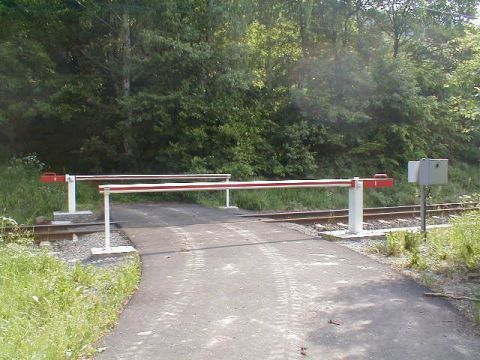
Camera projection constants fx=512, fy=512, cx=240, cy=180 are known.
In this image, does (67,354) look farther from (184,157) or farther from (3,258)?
(184,157)

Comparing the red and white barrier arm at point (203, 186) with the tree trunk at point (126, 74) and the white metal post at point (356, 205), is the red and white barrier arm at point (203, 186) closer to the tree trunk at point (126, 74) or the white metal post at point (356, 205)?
the white metal post at point (356, 205)

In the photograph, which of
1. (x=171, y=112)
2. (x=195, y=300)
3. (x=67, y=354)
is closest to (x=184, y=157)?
(x=171, y=112)

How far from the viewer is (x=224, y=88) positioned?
65.0ft

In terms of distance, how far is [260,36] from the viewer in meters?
23.3

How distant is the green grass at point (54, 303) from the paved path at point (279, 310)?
21 centimetres

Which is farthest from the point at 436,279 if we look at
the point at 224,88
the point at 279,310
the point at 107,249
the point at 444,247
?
the point at 224,88

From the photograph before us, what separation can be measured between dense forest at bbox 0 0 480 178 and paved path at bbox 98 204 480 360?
37.9ft

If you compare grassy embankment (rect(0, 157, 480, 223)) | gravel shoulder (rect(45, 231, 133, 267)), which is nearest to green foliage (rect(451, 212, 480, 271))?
gravel shoulder (rect(45, 231, 133, 267))

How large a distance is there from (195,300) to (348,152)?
17.0 meters

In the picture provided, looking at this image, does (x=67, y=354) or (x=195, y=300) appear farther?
(x=195, y=300)

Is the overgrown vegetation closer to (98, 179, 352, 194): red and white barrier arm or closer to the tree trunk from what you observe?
the tree trunk

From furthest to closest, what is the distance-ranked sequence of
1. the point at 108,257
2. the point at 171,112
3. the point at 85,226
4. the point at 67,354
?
the point at 171,112 → the point at 85,226 → the point at 108,257 → the point at 67,354

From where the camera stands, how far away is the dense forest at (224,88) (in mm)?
19562

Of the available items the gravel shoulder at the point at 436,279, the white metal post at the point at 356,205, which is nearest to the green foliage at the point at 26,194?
the white metal post at the point at 356,205
